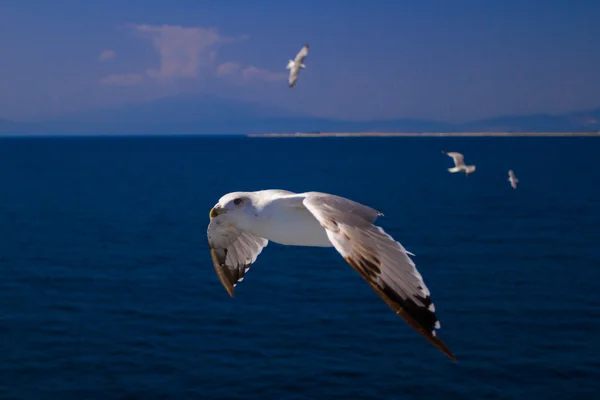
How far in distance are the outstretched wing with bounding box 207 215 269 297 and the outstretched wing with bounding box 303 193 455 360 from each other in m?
2.35

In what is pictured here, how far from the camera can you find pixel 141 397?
2438 cm

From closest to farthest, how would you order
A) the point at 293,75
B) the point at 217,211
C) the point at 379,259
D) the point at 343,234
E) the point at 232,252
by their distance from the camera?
1. the point at 379,259
2. the point at 343,234
3. the point at 217,211
4. the point at 232,252
5. the point at 293,75

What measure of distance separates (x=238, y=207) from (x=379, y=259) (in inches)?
86.3

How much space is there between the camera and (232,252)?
9.57m

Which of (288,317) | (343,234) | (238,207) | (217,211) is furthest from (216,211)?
(288,317)

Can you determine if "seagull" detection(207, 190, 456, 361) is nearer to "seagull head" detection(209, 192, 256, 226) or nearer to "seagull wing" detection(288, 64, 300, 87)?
"seagull head" detection(209, 192, 256, 226)

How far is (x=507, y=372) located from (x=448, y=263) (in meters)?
17.8

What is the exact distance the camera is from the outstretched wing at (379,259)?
224 inches

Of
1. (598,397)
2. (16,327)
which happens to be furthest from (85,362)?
(598,397)

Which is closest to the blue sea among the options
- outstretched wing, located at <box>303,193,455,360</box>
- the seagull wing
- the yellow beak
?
the seagull wing

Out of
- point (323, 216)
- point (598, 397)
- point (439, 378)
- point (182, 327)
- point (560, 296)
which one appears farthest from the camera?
point (560, 296)

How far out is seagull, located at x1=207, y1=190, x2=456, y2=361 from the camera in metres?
5.75

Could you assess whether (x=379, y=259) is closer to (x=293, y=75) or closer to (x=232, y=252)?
(x=232, y=252)

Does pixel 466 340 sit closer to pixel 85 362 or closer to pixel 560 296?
pixel 560 296
